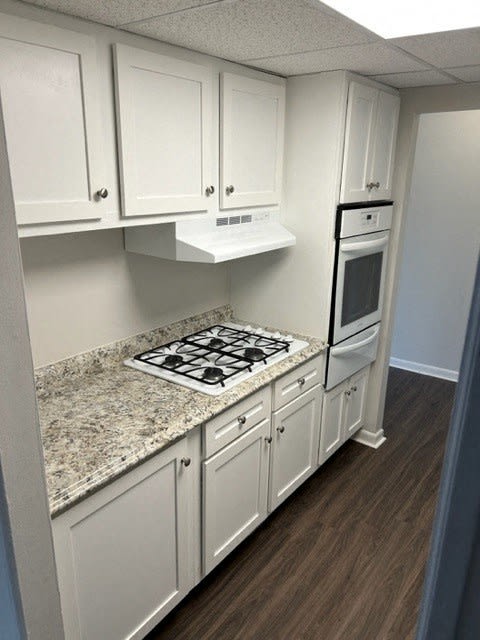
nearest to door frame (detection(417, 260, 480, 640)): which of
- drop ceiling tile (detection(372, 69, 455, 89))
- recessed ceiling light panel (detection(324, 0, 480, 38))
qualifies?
recessed ceiling light panel (detection(324, 0, 480, 38))

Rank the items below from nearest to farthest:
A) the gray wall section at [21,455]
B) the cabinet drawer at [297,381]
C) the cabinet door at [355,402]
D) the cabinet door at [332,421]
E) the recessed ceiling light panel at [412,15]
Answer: the gray wall section at [21,455], the recessed ceiling light panel at [412,15], the cabinet drawer at [297,381], the cabinet door at [332,421], the cabinet door at [355,402]

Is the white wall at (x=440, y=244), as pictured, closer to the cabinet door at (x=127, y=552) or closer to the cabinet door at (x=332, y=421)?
the cabinet door at (x=332, y=421)

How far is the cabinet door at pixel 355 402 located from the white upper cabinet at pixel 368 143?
3.60 feet

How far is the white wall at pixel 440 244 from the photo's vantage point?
156 inches

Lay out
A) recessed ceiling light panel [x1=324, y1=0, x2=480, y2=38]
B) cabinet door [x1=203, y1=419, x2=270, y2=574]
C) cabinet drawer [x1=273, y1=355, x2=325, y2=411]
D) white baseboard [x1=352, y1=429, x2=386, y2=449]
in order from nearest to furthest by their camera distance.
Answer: recessed ceiling light panel [x1=324, y1=0, x2=480, y2=38] < cabinet door [x1=203, y1=419, x2=270, y2=574] < cabinet drawer [x1=273, y1=355, x2=325, y2=411] < white baseboard [x1=352, y1=429, x2=386, y2=449]

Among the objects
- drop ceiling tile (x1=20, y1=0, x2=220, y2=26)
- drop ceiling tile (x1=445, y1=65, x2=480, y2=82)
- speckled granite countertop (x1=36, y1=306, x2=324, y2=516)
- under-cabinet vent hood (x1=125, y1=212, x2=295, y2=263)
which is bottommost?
speckled granite countertop (x1=36, y1=306, x2=324, y2=516)

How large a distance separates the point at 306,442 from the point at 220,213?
1.31m

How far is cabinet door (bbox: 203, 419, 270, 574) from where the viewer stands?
2.01 m

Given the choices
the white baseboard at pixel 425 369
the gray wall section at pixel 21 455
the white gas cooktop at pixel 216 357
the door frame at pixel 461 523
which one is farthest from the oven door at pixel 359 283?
the door frame at pixel 461 523

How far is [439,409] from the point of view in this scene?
3854 mm

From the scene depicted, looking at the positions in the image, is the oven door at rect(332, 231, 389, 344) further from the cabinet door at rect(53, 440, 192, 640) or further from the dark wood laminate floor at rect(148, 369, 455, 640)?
Answer: the cabinet door at rect(53, 440, 192, 640)

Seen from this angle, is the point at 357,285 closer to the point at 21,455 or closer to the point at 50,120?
the point at 50,120

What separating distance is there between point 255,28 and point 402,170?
4.99ft

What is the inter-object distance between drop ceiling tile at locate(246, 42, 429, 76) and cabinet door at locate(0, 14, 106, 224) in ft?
2.83
